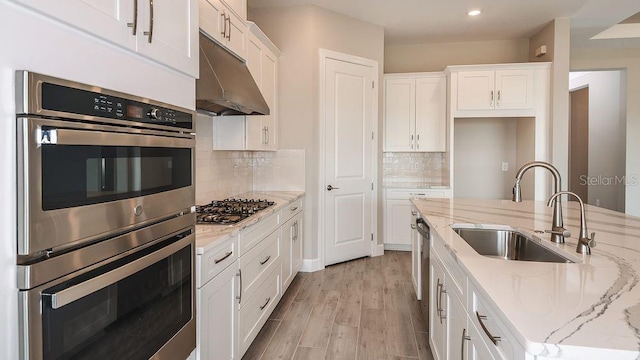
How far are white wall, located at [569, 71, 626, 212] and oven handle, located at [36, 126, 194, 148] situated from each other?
285 inches

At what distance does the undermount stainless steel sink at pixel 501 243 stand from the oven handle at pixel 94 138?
163cm

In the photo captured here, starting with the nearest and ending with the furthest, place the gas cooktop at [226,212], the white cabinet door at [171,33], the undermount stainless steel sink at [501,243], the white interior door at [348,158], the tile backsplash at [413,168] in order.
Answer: the white cabinet door at [171,33]
the undermount stainless steel sink at [501,243]
the gas cooktop at [226,212]
the white interior door at [348,158]
the tile backsplash at [413,168]

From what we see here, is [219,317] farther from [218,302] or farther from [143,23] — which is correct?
[143,23]

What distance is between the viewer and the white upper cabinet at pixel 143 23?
861 mm

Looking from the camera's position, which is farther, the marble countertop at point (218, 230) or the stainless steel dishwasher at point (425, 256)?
the stainless steel dishwasher at point (425, 256)

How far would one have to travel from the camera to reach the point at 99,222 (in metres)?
0.92

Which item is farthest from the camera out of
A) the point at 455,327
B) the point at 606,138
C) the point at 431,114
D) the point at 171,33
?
the point at 606,138

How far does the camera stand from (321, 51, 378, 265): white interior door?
4125 millimetres

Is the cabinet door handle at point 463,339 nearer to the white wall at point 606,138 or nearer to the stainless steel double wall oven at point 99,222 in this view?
the stainless steel double wall oven at point 99,222

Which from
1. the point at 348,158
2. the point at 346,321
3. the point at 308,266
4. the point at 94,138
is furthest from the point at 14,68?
the point at 348,158

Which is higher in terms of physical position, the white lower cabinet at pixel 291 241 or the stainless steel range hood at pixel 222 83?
the stainless steel range hood at pixel 222 83

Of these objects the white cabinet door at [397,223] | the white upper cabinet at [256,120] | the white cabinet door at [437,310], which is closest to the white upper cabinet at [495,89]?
the white cabinet door at [397,223]

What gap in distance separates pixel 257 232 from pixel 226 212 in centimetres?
24

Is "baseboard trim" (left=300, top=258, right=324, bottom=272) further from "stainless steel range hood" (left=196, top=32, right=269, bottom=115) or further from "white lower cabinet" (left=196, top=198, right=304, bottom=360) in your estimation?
"stainless steel range hood" (left=196, top=32, right=269, bottom=115)
